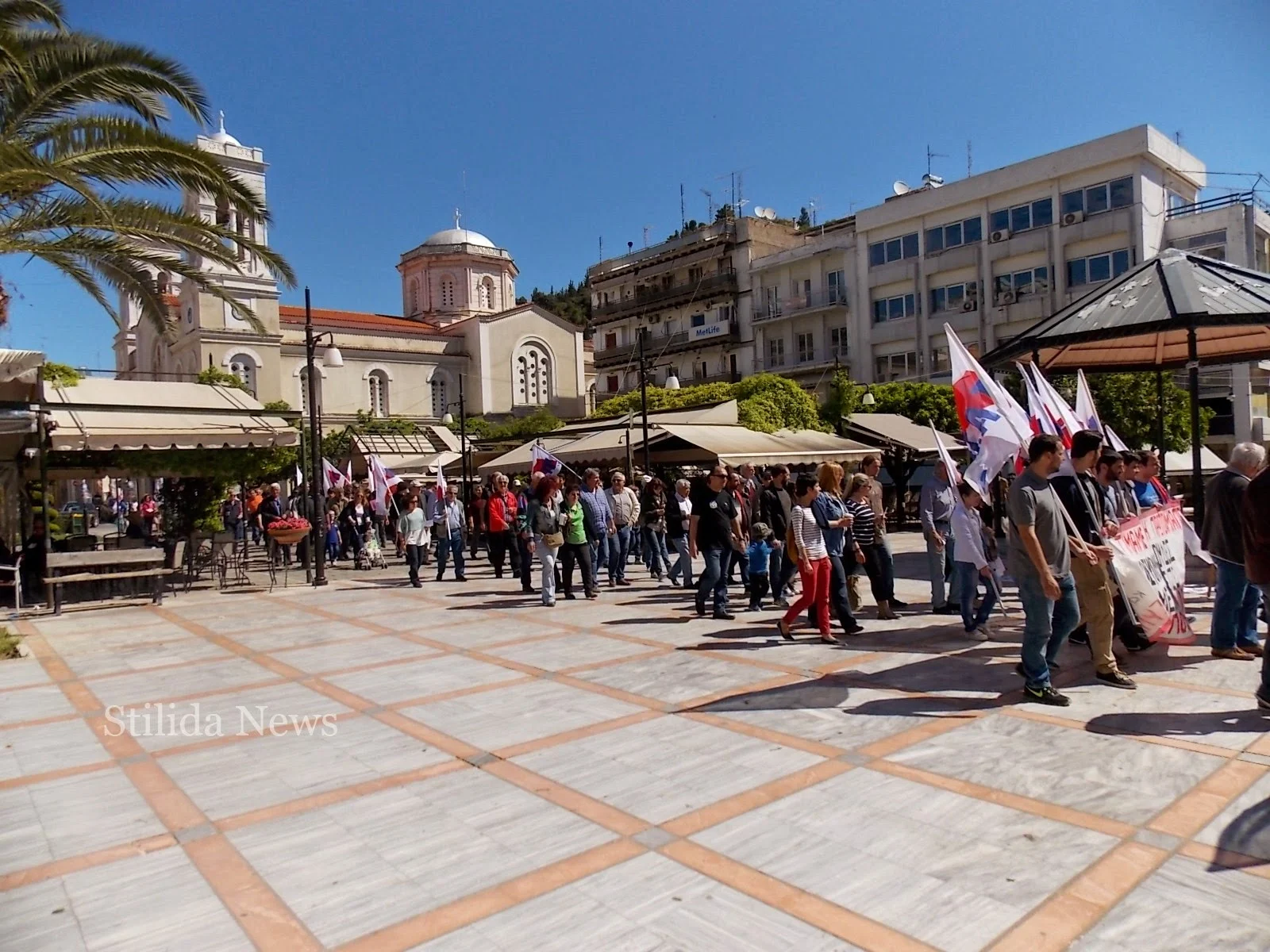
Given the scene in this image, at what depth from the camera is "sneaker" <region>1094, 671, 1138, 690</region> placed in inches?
249

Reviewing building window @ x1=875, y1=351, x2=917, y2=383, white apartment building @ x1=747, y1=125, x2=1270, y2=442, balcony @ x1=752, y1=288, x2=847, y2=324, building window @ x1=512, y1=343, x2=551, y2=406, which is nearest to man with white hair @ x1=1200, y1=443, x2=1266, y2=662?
white apartment building @ x1=747, y1=125, x2=1270, y2=442

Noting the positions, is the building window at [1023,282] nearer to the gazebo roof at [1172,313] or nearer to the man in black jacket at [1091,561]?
the gazebo roof at [1172,313]

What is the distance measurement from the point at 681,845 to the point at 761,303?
4719cm

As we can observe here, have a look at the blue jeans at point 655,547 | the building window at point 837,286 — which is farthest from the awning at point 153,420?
the building window at point 837,286

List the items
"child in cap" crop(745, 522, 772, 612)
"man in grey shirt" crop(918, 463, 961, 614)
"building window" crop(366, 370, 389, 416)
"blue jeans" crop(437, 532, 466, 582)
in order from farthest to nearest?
"building window" crop(366, 370, 389, 416)
"blue jeans" crop(437, 532, 466, 582)
"child in cap" crop(745, 522, 772, 612)
"man in grey shirt" crop(918, 463, 961, 614)

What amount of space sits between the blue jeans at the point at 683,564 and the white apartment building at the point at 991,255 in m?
23.2

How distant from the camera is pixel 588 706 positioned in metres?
6.46

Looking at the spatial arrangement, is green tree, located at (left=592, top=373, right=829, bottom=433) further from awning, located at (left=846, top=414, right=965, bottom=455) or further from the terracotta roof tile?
the terracotta roof tile

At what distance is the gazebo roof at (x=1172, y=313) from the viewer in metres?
9.46

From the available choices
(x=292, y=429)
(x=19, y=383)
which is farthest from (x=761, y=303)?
(x=19, y=383)

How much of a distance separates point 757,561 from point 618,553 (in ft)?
12.4

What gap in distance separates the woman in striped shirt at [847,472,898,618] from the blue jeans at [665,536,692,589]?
3501mm

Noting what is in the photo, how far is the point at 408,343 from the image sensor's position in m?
53.8

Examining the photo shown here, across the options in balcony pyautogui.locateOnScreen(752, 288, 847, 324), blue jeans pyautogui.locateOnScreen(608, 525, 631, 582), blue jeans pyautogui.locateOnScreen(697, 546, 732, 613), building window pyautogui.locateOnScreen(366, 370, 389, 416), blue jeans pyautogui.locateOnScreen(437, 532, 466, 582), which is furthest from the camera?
building window pyautogui.locateOnScreen(366, 370, 389, 416)
